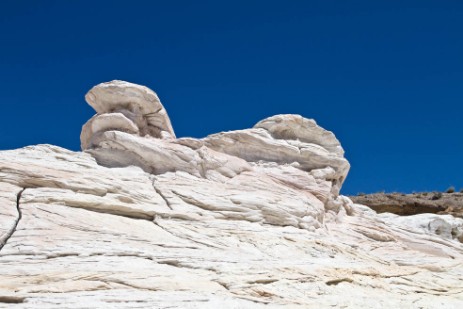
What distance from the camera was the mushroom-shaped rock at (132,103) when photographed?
20203mm

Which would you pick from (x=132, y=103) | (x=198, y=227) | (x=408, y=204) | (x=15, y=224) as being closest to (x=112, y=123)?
(x=132, y=103)

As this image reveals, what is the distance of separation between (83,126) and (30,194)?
7532 millimetres

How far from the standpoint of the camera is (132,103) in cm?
2039

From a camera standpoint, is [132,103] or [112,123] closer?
[112,123]

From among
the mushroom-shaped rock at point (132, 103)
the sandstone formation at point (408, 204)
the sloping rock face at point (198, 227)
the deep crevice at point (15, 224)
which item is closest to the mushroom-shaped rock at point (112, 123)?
the sloping rock face at point (198, 227)

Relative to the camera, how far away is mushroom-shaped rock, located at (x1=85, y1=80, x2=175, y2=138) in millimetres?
20203

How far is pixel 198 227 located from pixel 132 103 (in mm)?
7584

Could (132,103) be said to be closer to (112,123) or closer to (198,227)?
(112,123)

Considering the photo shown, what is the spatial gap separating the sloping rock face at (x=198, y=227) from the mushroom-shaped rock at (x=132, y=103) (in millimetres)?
43

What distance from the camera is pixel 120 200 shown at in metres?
14.9

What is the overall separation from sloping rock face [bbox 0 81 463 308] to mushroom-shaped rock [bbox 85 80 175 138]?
0.04 metres

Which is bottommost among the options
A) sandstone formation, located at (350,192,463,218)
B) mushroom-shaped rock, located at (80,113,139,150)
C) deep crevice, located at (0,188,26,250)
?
deep crevice, located at (0,188,26,250)

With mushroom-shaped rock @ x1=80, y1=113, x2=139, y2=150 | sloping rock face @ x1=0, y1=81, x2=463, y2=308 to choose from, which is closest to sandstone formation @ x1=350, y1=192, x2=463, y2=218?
sloping rock face @ x1=0, y1=81, x2=463, y2=308

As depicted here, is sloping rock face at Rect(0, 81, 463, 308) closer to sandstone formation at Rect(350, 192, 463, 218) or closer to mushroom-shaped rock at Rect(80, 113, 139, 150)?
mushroom-shaped rock at Rect(80, 113, 139, 150)
